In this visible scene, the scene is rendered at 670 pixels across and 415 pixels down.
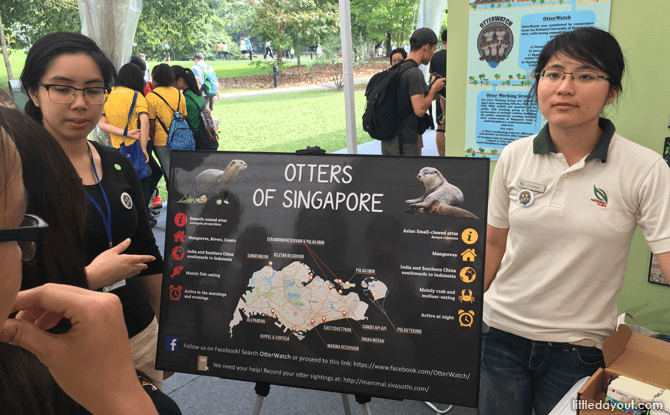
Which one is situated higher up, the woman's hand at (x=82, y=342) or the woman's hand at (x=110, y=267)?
the woman's hand at (x=82, y=342)

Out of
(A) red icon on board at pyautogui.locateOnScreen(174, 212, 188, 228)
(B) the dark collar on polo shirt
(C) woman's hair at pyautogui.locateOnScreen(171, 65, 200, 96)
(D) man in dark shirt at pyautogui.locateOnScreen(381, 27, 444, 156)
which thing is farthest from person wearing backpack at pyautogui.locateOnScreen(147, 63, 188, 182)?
(B) the dark collar on polo shirt

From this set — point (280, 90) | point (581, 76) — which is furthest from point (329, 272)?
point (280, 90)

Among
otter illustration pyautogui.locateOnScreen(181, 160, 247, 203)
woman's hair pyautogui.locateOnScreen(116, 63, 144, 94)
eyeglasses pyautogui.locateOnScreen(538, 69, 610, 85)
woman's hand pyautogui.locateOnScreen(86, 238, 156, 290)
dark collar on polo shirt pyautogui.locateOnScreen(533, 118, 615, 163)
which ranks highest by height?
woman's hair pyautogui.locateOnScreen(116, 63, 144, 94)

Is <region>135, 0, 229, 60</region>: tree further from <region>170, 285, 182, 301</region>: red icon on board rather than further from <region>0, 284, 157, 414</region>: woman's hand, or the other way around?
<region>0, 284, 157, 414</region>: woman's hand

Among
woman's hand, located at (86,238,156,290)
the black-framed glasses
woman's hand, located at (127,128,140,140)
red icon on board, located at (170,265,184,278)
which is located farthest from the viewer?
woman's hand, located at (127,128,140,140)

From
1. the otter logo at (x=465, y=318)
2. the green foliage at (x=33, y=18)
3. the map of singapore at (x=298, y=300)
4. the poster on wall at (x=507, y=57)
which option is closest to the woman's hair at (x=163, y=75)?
the poster on wall at (x=507, y=57)

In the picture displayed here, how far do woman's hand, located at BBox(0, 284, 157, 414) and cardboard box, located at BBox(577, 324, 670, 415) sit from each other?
1.07 m

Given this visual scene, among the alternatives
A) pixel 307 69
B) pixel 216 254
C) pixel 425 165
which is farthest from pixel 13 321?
pixel 307 69

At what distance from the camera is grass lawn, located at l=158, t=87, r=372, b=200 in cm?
1027

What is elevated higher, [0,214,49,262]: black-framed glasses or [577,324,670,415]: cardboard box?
[0,214,49,262]: black-framed glasses

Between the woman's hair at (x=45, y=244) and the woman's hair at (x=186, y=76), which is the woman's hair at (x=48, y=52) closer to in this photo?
the woman's hair at (x=45, y=244)

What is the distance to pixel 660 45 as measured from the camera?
2.09m

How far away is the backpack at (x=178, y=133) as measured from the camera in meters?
4.11

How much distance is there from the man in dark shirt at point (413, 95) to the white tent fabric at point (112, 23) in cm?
258
